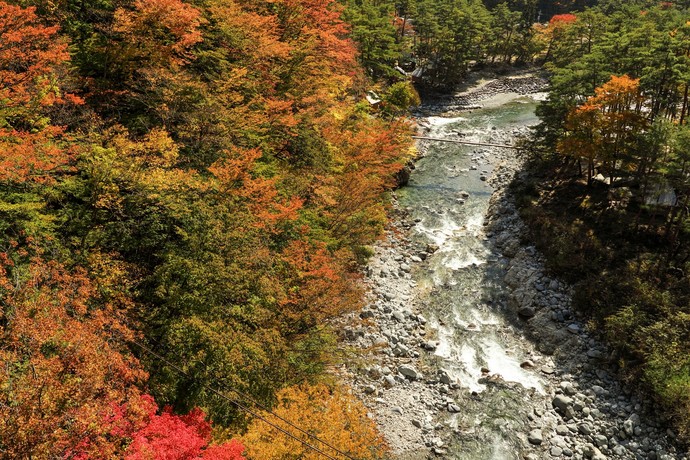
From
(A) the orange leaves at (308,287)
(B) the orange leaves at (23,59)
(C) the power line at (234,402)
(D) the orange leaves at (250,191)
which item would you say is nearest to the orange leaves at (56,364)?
(C) the power line at (234,402)

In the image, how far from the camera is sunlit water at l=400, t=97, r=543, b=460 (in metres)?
15.3

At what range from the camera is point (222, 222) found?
1323 centimetres

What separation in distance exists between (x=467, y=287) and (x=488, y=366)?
5131 millimetres

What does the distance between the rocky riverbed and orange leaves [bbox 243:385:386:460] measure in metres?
3.19

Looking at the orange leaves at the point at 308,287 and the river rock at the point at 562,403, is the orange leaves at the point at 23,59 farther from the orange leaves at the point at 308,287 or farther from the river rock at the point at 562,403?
the river rock at the point at 562,403

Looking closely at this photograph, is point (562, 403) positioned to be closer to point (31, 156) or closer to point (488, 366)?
point (488, 366)

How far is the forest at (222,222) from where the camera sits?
31.1 feet

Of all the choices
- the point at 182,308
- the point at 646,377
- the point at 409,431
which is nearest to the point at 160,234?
the point at 182,308

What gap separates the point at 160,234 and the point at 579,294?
18313 mm

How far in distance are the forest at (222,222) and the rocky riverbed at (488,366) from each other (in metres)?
1.36

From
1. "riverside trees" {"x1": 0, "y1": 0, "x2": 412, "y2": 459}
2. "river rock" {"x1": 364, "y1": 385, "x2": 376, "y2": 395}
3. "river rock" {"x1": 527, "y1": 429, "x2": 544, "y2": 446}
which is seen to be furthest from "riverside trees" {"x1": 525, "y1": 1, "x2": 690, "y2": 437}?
"riverside trees" {"x1": 0, "y1": 0, "x2": 412, "y2": 459}

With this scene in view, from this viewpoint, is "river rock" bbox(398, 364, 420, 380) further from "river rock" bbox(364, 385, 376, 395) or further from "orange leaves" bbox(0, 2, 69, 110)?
"orange leaves" bbox(0, 2, 69, 110)

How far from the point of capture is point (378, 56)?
4047 cm

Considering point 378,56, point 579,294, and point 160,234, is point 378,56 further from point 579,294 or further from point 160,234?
point 160,234
